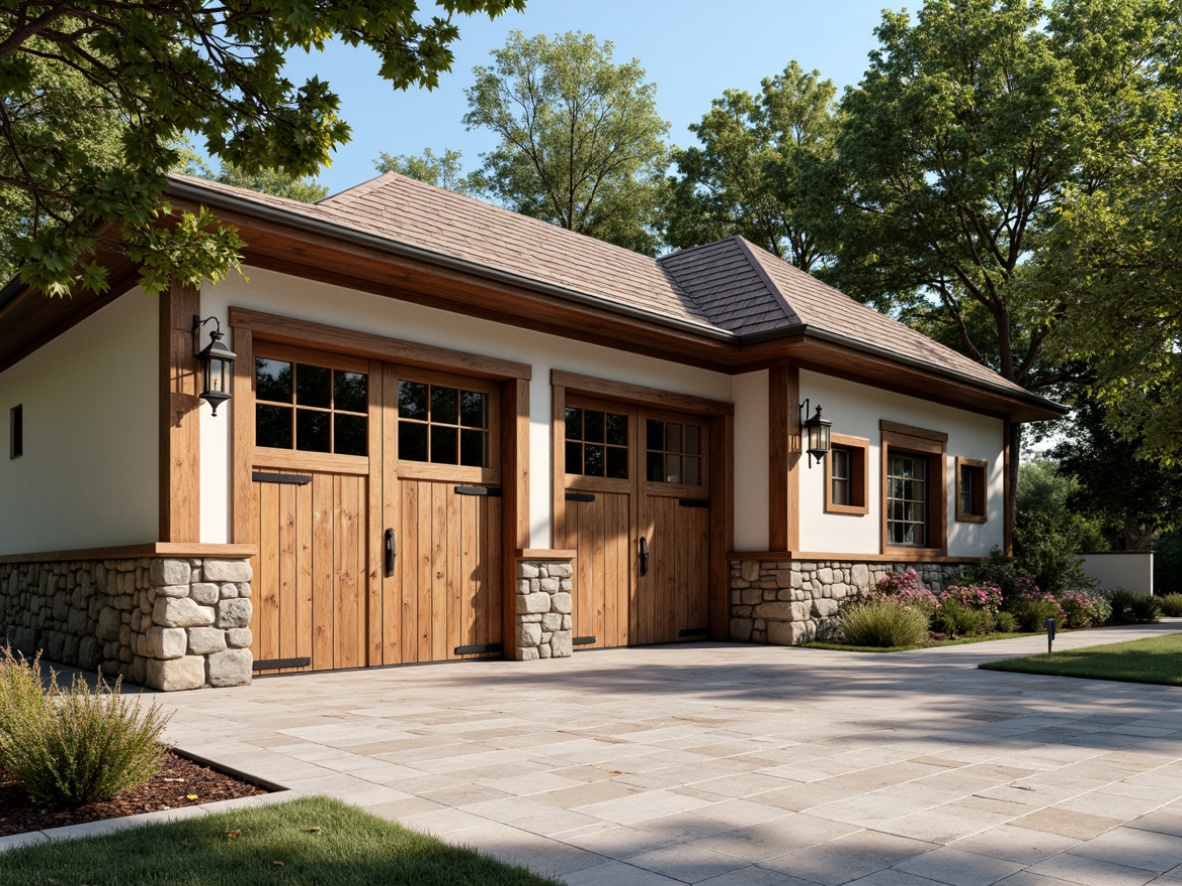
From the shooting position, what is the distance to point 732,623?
12.3 m

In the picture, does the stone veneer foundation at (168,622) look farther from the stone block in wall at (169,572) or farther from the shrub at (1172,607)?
the shrub at (1172,607)

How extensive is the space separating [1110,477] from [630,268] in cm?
1691

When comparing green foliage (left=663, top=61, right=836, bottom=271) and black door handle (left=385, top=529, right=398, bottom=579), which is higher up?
green foliage (left=663, top=61, right=836, bottom=271)

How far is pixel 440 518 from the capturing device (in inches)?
377

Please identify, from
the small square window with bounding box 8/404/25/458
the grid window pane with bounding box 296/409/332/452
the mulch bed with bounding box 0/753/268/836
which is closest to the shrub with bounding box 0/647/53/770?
the mulch bed with bounding box 0/753/268/836

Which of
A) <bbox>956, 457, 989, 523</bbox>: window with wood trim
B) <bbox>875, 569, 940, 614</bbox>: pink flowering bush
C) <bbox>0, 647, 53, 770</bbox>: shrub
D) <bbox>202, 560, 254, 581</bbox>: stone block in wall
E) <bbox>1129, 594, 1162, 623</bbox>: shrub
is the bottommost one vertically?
<bbox>1129, 594, 1162, 623</bbox>: shrub

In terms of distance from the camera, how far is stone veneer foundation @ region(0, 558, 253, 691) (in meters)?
7.34

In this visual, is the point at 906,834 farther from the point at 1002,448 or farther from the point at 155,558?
the point at 1002,448

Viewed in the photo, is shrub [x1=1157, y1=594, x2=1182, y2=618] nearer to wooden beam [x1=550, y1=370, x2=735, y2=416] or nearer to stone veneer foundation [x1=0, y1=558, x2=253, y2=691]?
wooden beam [x1=550, y1=370, x2=735, y2=416]

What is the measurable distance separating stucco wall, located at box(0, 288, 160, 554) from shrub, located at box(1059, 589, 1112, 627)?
12.5m

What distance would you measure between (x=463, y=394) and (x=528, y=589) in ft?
6.73

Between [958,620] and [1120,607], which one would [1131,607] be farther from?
[958,620]

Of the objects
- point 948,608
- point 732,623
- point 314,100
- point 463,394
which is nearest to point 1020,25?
point 948,608

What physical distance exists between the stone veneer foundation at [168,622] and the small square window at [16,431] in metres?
3.52
